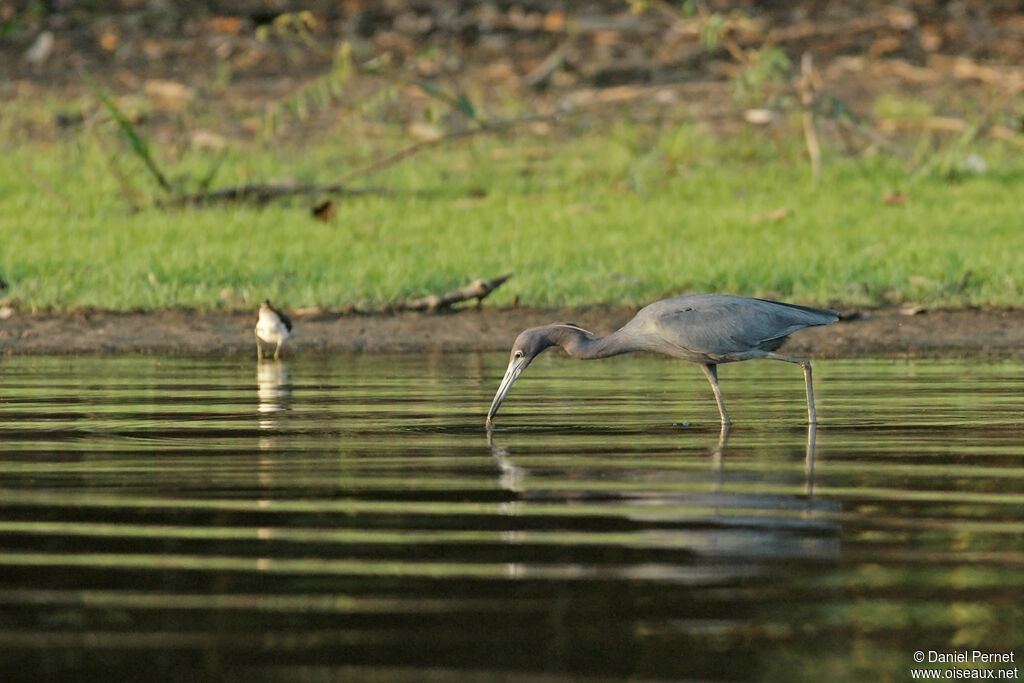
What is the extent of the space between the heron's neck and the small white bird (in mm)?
3041

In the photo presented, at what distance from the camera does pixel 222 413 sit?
930 centimetres

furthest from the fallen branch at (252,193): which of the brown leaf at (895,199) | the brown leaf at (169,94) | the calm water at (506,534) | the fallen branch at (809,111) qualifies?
the calm water at (506,534)

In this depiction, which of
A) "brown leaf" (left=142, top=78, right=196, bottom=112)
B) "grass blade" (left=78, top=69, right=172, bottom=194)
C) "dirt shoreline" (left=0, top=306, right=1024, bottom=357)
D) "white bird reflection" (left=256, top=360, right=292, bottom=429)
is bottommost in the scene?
"white bird reflection" (left=256, top=360, right=292, bottom=429)

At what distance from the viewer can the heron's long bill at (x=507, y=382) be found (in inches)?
346

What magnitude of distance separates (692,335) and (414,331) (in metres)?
4.23

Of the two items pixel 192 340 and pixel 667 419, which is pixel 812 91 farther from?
pixel 667 419

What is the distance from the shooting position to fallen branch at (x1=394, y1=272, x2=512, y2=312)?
13.1 meters

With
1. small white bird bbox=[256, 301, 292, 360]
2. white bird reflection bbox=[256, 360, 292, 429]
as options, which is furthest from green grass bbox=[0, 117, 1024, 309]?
white bird reflection bbox=[256, 360, 292, 429]

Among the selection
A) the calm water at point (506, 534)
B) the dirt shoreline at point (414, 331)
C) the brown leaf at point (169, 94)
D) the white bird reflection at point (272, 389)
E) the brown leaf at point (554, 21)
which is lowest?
the calm water at point (506, 534)

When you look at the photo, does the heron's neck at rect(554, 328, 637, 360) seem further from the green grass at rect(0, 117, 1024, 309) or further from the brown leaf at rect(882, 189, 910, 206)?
the brown leaf at rect(882, 189, 910, 206)

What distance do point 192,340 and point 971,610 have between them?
8.56m

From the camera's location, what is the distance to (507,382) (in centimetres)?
898

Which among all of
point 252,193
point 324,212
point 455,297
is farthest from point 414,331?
point 252,193

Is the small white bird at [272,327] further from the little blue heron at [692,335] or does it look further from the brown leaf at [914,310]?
the brown leaf at [914,310]
